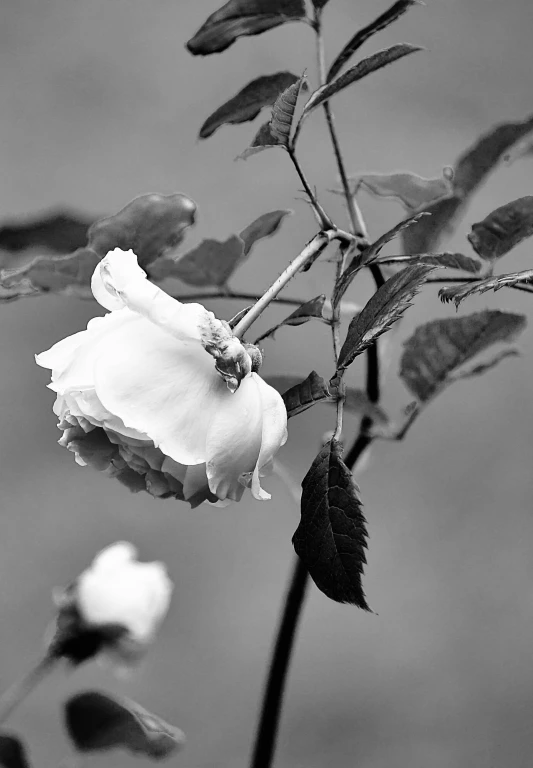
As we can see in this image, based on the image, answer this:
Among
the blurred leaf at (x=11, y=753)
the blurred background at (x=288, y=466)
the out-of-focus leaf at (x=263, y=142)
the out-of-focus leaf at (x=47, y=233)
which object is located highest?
the out-of-focus leaf at (x=263, y=142)

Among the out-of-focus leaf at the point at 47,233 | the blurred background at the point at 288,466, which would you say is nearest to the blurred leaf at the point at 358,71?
Answer: the out-of-focus leaf at the point at 47,233

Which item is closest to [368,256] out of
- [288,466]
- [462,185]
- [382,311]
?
[382,311]

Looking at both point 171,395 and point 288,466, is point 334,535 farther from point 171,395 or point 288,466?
point 288,466

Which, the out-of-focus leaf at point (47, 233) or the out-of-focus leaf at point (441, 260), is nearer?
the out-of-focus leaf at point (441, 260)

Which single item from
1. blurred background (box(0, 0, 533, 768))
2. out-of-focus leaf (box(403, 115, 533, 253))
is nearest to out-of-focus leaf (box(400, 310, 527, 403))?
out-of-focus leaf (box(403, 115, 533, 253))

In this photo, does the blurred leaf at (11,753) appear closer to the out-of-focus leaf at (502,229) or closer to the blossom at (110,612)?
the blossom at (110,612)

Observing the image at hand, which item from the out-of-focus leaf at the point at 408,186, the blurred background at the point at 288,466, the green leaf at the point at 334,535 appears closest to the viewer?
the green leaf at the point at 334,535
